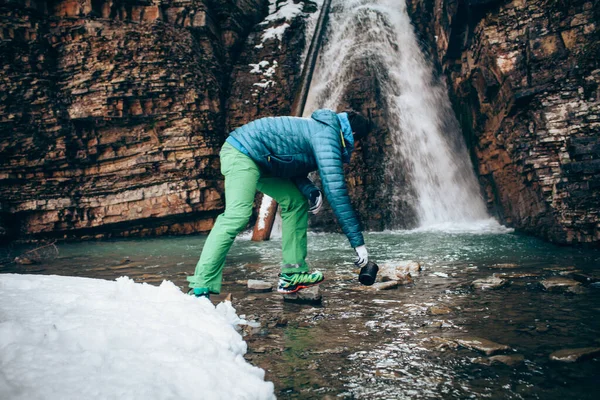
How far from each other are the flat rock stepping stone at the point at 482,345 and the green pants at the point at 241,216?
1564 millimetres

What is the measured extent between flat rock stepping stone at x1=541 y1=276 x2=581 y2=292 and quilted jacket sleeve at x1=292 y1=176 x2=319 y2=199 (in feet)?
6.98

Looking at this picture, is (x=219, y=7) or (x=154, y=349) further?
(x=219, y=7)

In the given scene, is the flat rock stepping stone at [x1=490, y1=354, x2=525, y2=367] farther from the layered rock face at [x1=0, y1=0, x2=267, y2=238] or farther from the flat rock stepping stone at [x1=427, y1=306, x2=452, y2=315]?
the layered rock face at [x1=0, y1=0, x2=267, y2=238]

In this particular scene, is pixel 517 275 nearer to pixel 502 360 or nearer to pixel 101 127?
pixel 502 360

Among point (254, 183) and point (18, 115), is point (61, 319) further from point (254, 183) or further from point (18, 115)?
point (18, 115)

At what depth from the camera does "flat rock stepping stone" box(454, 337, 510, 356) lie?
191 cm

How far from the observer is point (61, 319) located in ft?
5.54

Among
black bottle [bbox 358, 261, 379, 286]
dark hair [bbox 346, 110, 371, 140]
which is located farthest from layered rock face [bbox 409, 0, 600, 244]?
black bottle [bbox 358, 261, 379, 286]

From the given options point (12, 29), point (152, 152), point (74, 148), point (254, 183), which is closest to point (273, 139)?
point (254, 183)

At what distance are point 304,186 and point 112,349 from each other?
2.19 m

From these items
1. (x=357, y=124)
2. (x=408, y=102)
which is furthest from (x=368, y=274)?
(x=408, y=102)

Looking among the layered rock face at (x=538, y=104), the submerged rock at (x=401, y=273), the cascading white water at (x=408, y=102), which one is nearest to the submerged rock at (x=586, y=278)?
the submerged rock at (x=401, y=273)

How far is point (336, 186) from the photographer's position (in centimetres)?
282

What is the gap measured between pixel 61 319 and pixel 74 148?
10.6m
